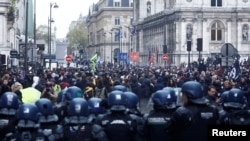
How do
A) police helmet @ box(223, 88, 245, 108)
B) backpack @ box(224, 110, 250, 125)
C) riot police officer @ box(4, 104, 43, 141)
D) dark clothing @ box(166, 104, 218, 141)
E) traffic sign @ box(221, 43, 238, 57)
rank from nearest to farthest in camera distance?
riot police officer @ box(4, 104, 43, 141) < dark clothing @ box(166, 104, 218, 141) < backpack @ box(224, 110, 250, 125) < police helmet @ box(223, 88, 245, 108) < traffic sign @ box(221, 43, 238, 57)

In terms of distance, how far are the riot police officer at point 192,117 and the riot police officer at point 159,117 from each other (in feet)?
0.91

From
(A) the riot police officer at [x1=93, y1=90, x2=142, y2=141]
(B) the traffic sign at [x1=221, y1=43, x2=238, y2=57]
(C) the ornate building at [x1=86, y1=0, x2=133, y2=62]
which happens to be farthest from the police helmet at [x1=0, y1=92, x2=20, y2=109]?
(C) the ornate building at [x1=86, y1=0, x2=133, y2=62]

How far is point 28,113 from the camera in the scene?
1107 cm

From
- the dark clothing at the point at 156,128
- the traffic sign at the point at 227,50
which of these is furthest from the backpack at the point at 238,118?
the traffic sign at the point at 227,50

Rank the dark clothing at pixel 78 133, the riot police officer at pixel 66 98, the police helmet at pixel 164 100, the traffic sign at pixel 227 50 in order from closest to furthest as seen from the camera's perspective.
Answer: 1. the dark clothing at pixel 78 133
2. the police helmet at pixel 164 100
3. the riot police officer at pixel 66 98
4. the traffic sign at pixel 227 50

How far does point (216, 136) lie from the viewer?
10.3 metres

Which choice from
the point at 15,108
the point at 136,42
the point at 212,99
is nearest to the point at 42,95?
the point at 212,99

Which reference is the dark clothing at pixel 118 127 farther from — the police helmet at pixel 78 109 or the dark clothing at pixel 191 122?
the dark clothing at pixel 191 122

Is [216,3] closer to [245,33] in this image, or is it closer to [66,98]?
[245,33]

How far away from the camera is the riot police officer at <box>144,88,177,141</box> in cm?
1171

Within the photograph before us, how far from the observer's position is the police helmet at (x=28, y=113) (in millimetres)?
11023

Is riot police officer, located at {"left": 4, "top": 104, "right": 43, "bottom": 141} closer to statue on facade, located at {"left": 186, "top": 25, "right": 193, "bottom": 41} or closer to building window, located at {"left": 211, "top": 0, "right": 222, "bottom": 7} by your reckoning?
statue on facade, located at {"left": 186, "top": 25, "right": 193, "bottom": 41}

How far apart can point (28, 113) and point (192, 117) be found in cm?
235

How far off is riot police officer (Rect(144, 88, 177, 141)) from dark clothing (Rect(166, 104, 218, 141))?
11.9 inches
